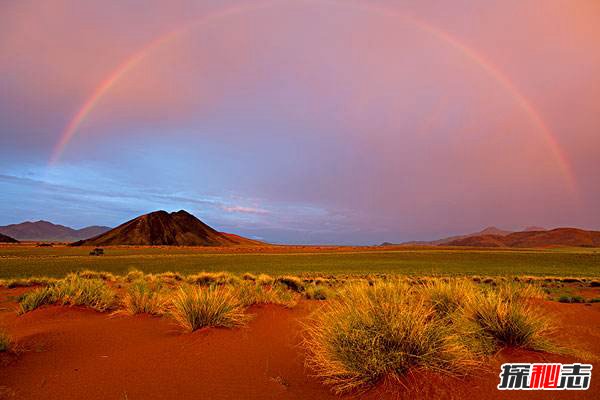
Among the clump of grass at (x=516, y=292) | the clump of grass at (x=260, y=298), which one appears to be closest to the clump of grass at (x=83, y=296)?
the clump of grass at (x=260, y=298)

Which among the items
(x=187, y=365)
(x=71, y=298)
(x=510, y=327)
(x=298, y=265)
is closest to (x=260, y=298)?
(x=187, y=365)

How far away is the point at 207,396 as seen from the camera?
492cm

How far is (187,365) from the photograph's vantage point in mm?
6043

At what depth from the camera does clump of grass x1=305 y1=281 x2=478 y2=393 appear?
4.77 m

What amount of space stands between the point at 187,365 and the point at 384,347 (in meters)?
3.18

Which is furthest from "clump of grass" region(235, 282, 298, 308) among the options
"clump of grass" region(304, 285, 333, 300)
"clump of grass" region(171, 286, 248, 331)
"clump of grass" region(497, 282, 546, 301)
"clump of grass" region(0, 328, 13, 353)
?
"clump of grass" region(497, 282, 546, 301)

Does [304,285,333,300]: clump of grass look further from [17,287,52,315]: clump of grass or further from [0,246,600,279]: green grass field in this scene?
[0,246,600,279]: green grass field

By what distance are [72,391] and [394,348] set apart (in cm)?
433

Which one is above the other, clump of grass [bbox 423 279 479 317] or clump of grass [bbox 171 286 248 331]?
clump of grass [bbox 423 279 479 317]

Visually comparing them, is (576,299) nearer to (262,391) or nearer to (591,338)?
(591,338)

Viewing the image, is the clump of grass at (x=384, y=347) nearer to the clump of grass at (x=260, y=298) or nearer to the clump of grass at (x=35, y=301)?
the clump of grass at (x=260, y=298)

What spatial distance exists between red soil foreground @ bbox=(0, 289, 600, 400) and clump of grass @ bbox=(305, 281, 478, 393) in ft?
0.61

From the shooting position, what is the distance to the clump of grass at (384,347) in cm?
477

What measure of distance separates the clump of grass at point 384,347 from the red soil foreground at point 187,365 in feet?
0.61
